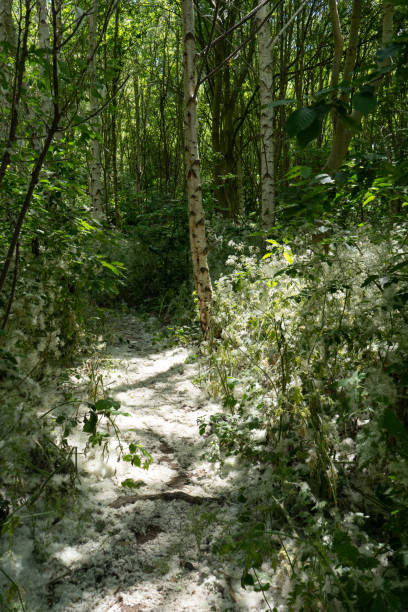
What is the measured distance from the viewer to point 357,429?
97.0 inches

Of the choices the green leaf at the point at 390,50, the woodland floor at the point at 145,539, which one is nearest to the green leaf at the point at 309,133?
the green leaf at the point at 390,50

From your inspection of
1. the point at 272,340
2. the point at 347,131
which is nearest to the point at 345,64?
the point at 347,131

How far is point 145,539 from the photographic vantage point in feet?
6.62

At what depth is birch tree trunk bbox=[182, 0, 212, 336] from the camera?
170 inches

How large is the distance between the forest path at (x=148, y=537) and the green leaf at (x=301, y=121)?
1862mm

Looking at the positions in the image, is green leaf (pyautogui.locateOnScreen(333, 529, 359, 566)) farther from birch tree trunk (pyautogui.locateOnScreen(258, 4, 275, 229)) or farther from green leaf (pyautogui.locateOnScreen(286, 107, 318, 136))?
birch tree trunk (pyautogui.locateOnScreen(258, 4, 275, 229))

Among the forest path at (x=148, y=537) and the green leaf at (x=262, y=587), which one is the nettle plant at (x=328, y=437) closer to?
the green leaf at (x=262, y=587)

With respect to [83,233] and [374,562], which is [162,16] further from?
[374,562]

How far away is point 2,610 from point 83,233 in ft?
7.93

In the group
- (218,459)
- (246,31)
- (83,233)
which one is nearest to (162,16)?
(246,31)

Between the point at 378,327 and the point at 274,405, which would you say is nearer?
the point at 378,327

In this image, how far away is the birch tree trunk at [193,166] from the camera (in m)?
4.32

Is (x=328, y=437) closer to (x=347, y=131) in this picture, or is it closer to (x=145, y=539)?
(x=145, y=539)

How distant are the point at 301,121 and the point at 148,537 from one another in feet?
6.75
